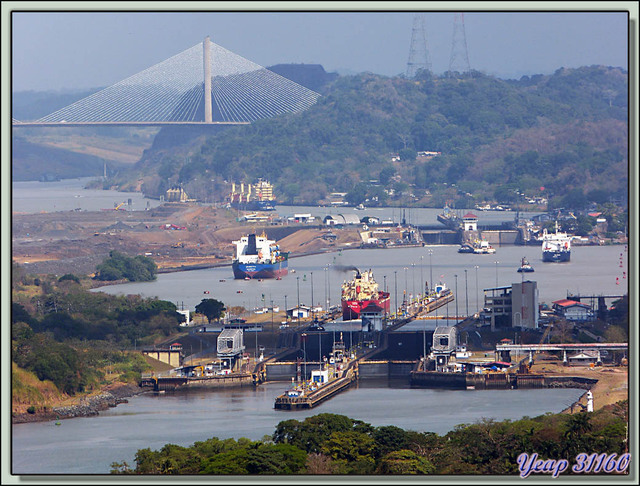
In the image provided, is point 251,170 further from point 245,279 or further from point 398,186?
point 245,279

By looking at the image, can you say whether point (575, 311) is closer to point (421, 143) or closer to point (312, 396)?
point (312, 396)

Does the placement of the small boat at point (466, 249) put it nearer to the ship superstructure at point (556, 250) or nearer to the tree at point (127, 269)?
the ship superstructure at point (556, 250)

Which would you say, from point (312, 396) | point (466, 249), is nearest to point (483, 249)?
point (466, 249)

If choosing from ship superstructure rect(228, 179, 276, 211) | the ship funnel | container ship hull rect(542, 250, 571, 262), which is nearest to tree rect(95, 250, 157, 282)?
the ship funnel

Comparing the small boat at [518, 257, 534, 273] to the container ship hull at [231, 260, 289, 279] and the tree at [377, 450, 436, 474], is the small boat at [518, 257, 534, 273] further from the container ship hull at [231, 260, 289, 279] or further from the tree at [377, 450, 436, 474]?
the tree at [377, 450, 436, 474]

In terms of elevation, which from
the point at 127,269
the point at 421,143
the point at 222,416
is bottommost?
the point at 222,416

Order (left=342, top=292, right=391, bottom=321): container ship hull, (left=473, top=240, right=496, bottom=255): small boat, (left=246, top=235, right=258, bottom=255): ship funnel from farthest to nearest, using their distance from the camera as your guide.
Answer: (left=473, top=240, right=496, bottom=255): small boat < (left=246, top=235, right=258, bottom=255): ship funnel < (left=342, top=292, right=391, bottom=321): container ship hull

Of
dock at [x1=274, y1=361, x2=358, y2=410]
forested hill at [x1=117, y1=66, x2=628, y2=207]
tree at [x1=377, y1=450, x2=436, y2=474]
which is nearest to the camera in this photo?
tree at [x1=377, y1=450, x2=436, y2=474]
